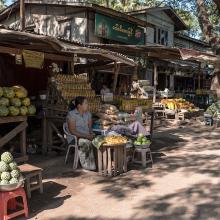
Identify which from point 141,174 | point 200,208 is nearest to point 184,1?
point 141,174

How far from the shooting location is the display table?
684 cm

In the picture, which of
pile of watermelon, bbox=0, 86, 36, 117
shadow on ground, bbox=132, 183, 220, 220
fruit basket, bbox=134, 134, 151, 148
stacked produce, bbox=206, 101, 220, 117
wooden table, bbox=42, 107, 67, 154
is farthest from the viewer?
stacked produce, bbox=206, 101, 220, 117

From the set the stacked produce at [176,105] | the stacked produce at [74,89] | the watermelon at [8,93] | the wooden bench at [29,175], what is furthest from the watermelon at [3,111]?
the stacked produce at [176,105]

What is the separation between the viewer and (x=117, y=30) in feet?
61.8

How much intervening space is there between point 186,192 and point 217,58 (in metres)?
6.70

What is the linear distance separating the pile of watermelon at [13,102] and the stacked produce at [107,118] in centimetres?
164

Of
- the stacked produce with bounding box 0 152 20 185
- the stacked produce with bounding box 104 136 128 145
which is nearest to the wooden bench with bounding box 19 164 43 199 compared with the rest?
the stacked produce with bounding box 0 152 20 185

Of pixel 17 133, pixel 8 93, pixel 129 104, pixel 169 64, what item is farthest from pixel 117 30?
pixel 17 133

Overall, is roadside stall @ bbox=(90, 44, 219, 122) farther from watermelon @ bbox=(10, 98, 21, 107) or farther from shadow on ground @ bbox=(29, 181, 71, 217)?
shadow on ground @ bbox=(29, 181, 71, 217)

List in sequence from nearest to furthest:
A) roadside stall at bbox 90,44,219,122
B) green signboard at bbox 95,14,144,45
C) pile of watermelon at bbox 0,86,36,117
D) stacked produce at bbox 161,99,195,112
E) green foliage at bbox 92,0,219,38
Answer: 1. pile of watermelon at bbox 0,86,36,117
2. roadside stall at bbox 90,44,219,122
3. stacked produce at bbox 161,99,195,112
4. green signboard at bbox 95,14,144,45
5. green foliage at bbox 92,0,219,38

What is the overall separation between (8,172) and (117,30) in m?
14.9

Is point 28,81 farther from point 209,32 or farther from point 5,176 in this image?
point 209,32

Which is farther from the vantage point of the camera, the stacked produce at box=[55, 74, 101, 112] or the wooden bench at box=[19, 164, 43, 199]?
the stacked produce at box=[55, 74, 101, 112]

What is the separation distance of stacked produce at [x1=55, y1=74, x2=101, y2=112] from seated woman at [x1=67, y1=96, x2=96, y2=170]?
787mm
